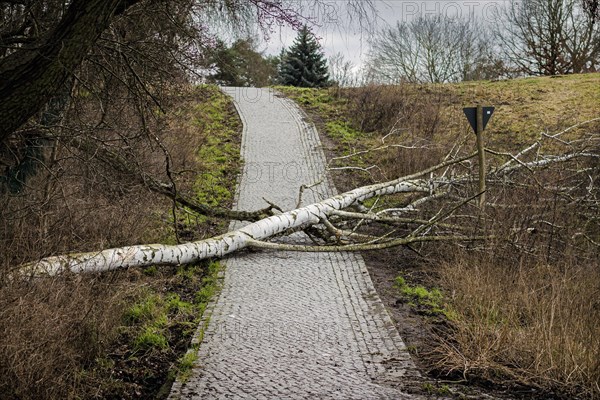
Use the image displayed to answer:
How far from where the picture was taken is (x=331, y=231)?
10.2 m

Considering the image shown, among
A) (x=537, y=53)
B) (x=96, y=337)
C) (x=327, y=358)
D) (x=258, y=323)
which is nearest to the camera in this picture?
(x=96, y=337)

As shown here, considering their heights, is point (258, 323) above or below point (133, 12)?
below

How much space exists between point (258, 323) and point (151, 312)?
3.87 feet

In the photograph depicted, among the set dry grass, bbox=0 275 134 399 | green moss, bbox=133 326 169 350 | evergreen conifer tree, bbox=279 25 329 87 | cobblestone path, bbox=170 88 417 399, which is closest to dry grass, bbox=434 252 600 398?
cobblestone path, bbox=170 88 417 399

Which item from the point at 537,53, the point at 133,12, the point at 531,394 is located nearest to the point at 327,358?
the point at 531,394

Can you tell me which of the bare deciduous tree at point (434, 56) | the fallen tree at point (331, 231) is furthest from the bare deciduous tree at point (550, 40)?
the fallen tree at point (331, 231)

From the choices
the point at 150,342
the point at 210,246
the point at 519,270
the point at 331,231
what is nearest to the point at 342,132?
the point at 331,231

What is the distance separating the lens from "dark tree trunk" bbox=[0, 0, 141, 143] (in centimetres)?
372

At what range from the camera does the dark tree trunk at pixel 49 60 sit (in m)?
3.72

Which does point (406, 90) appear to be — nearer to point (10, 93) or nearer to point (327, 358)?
point (327, 358)

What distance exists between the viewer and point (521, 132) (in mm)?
19078

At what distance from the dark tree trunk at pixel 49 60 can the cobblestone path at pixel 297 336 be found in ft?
8.33

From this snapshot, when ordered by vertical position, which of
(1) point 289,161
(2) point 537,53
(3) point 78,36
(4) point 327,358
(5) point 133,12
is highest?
(2) point 537,53

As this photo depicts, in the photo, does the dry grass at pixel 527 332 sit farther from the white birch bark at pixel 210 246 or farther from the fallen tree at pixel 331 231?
the white birch bark at pixel 210 246
